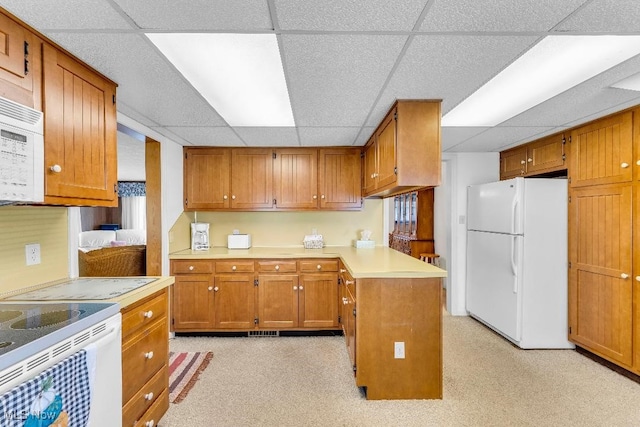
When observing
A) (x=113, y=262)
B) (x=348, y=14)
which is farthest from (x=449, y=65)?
(x=113, y=262)

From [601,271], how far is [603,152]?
1.03 metres

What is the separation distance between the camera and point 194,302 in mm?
3518

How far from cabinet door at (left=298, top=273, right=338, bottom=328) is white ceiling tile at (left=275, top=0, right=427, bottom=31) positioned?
8.52ft

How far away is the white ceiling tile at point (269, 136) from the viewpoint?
3103 millimetres

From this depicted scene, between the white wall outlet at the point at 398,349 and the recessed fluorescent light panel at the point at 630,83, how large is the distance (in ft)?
7.18

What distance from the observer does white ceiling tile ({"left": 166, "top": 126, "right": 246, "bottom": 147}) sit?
10.2 ft

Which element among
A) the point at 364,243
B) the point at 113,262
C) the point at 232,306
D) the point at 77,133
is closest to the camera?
the point at 77,133

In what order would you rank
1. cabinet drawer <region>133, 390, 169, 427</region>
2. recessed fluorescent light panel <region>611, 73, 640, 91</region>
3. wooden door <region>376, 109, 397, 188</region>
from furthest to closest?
wooden door <region>376, 109, 397, 188</region>, recessed fluorescent light panel <region>611, 73, 640, 91</region>, cabinet drawer <region>133, 390, 169, 427</region>

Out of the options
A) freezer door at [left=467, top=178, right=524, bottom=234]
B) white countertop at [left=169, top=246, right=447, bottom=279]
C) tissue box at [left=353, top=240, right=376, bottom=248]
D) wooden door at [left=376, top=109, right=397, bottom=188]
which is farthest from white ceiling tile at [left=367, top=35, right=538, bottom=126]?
tissue box at [left=353, top=240, right=376, bottom=248]

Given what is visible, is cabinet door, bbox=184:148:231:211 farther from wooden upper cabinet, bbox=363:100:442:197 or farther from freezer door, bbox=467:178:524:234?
freezer door, bbox=467:178:524:234

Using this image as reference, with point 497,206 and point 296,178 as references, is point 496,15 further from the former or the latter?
point 296,178

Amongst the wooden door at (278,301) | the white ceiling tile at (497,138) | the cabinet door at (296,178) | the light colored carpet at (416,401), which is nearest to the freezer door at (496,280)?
the light colored carpet at (416,401)

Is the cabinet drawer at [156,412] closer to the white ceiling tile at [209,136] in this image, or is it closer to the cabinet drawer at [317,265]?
the cabinet drawer at [317,265]

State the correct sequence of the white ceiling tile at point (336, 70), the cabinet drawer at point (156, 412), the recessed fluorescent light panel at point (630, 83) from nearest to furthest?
1. the white ceiling tile at point (336, 70)
2. the cabinet drawer at point (156, 412)
3. the recessed fluorescent light panel at point (630, 83)
